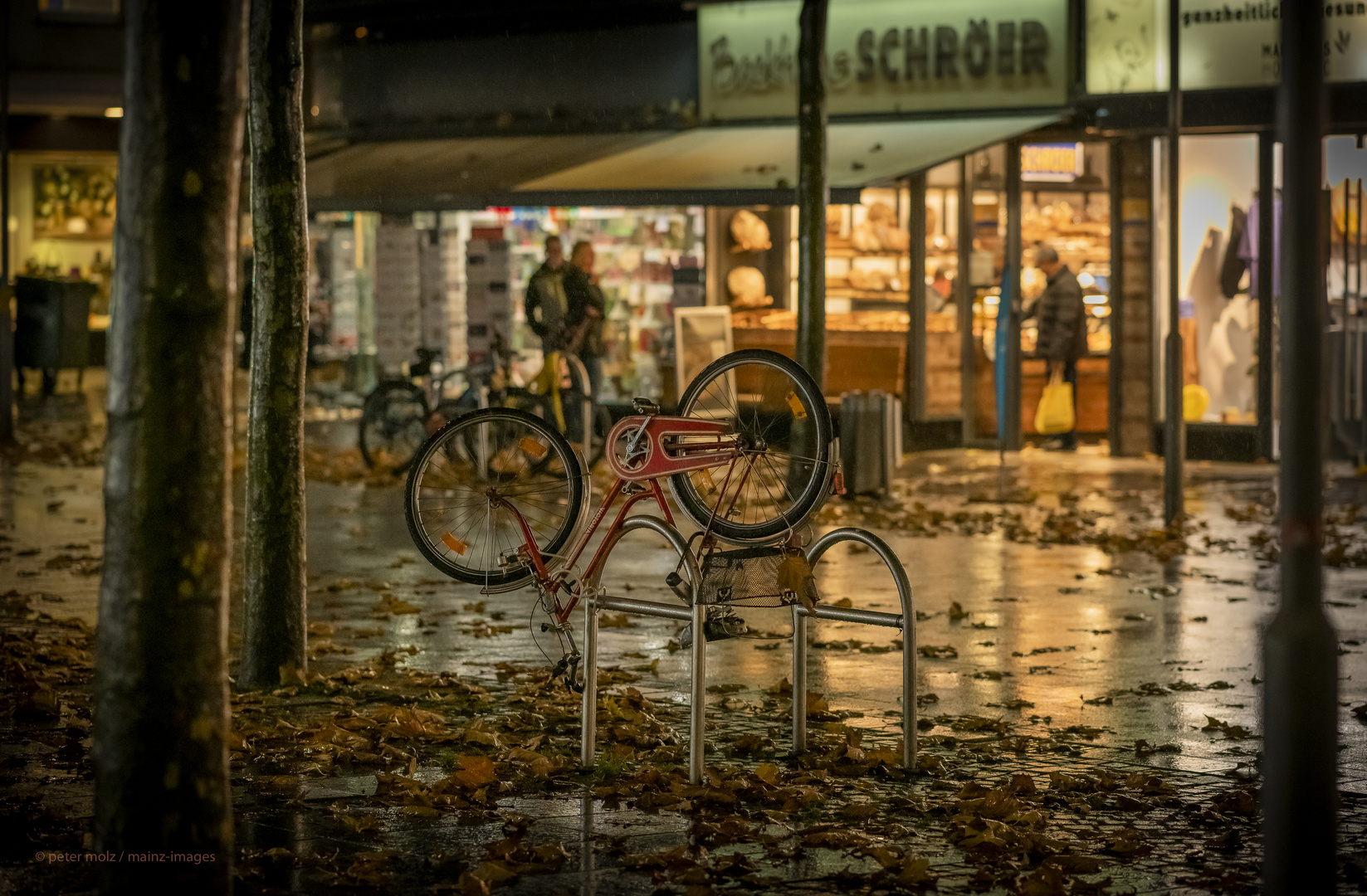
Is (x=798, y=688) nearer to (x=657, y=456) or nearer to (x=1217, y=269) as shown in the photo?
(x=657, y=456)

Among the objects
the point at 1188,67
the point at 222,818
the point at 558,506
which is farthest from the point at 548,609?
the point at 1188,67

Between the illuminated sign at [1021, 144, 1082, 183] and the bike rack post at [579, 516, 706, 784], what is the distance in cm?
1393

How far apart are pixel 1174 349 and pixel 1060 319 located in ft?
19.3

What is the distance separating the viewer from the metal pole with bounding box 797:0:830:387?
11609 millimetres

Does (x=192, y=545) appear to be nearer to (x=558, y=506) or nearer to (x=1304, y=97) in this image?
(x=1304, y=97)

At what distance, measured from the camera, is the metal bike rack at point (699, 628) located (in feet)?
19.1

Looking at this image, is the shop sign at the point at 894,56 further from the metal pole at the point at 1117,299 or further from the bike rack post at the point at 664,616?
the bike rack post at the point at 664,616

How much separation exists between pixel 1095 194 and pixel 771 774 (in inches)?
593

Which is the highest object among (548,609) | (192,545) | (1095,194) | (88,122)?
(88,122)

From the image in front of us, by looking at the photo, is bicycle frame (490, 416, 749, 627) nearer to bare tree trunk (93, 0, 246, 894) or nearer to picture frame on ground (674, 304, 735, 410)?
bare tree trunk (93, 0, 246, 894)

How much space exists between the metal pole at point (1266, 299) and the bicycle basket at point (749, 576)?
491 inches

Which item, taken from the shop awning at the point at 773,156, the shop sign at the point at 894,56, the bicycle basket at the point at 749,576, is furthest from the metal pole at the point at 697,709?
the shop sign at the point at 894,56

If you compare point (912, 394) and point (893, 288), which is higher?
point (893, 288)

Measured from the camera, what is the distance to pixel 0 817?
17.5ft
